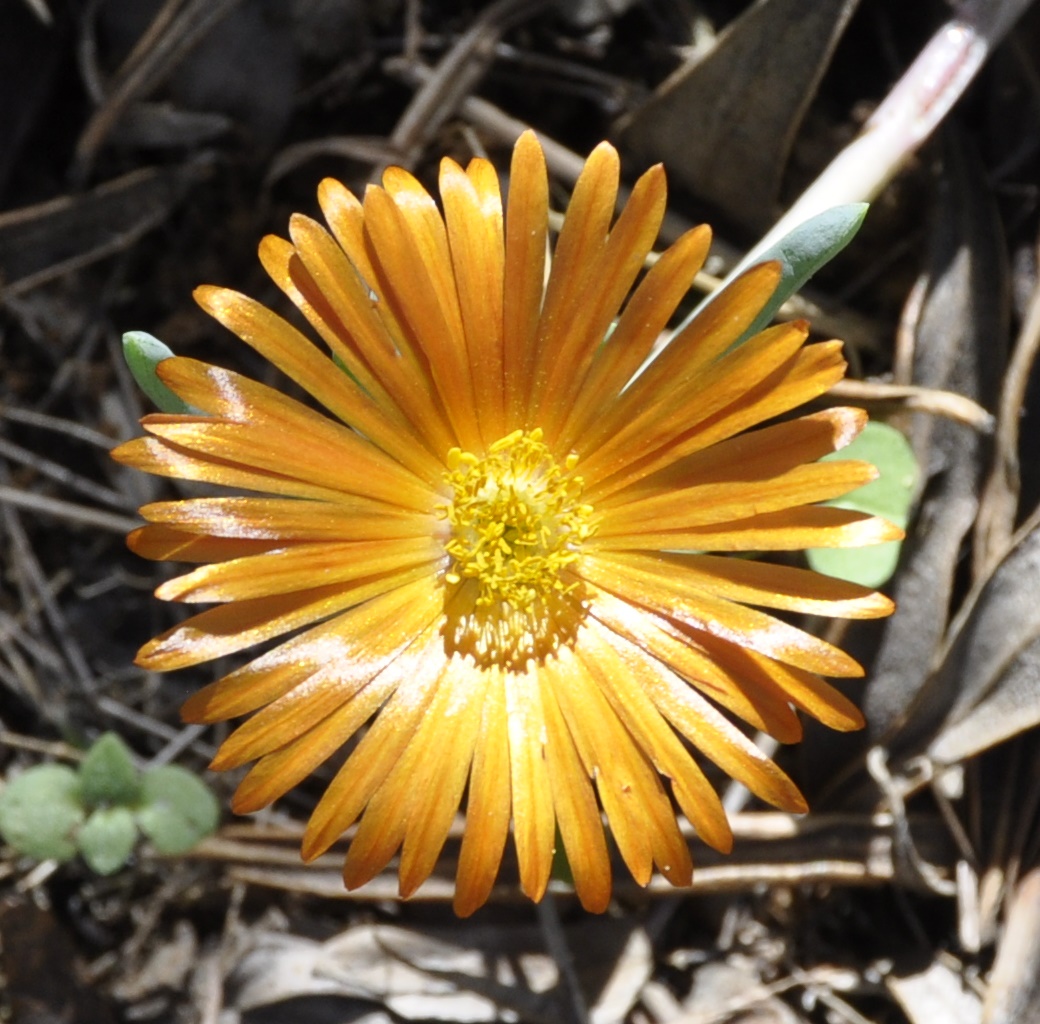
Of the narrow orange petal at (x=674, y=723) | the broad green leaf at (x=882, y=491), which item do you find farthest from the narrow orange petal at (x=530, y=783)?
the broad green leaf at (x=882, y=491)

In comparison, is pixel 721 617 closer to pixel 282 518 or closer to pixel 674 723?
pixel 674 723

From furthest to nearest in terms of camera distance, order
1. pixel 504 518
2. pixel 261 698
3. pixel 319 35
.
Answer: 1. pixel 319 35
2. pixel 504 518
3. pixel 261 698

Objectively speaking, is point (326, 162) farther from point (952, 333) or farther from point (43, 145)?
point (952, 333)

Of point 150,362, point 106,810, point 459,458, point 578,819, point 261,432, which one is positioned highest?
point 150,362

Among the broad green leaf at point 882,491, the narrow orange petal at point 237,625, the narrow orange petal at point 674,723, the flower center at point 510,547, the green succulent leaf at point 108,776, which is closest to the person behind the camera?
the narrow orange petal at point 237,625

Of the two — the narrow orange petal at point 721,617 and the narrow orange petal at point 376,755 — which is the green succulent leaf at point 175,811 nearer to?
the narrow orange petal at point 376,755

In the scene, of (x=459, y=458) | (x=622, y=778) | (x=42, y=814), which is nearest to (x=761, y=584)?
(x=622, y=778)

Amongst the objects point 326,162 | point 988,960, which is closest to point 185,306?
point 326,162
